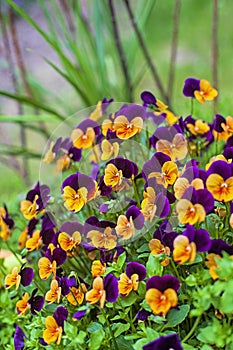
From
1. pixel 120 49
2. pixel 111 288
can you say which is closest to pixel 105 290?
pixel 111 288

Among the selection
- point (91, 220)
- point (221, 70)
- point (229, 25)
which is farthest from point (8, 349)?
point (229, 25)

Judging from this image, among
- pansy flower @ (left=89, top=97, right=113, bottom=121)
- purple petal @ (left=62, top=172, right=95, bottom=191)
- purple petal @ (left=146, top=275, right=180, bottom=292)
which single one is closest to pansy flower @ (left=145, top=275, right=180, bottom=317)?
purple petal @ (left=146, top=275, right=180, bottom=292)

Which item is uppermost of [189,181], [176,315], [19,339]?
[189,181]

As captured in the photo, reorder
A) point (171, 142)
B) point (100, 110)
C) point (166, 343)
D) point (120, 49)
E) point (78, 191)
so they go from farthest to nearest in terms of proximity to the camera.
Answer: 1. point (120, 49)
2. point (100, 110)
3. point (171, 142)
4. point (78, 191)
5. point (166, 343)

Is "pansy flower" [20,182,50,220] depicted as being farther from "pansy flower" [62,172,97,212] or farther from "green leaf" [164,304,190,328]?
"green leaf" [164,304,190,328]

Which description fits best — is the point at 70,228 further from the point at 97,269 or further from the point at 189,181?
the point at 189,181

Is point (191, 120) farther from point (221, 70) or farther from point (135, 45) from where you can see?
point (221, 70)

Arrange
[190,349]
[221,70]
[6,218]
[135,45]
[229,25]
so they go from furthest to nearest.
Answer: [229,25]
[221,70]
[135,45]
[6,218]
[190,349]
